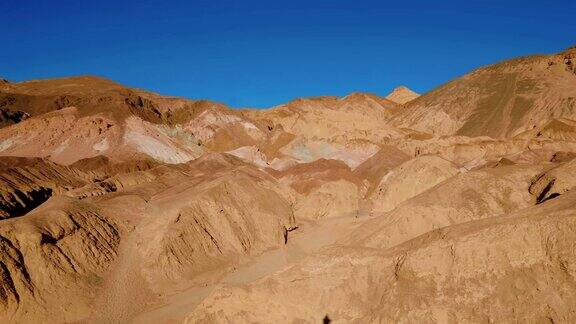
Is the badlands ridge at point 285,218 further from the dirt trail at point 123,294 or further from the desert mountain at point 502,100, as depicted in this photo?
the desert mountain at point 502,100

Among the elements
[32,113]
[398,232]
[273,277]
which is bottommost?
[273,277]

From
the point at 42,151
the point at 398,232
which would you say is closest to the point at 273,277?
the point at 398,232

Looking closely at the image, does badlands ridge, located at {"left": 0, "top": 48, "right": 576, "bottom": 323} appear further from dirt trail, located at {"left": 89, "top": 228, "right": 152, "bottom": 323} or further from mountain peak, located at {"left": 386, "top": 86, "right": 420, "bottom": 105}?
mountain peak, located at {"left": 386, "top": 86, "right": 420, "bottom": 105}

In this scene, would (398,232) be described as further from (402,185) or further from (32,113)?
(32,113)

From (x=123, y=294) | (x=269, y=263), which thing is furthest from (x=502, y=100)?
(x=123, y=294)

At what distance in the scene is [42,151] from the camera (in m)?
76.2

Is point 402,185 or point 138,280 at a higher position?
point 402,185

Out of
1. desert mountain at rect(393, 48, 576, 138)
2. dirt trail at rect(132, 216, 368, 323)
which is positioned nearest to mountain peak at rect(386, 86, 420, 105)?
desert mountain at rect(393, 48, 576, 138)

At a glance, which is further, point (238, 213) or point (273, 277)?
point (238, 213)

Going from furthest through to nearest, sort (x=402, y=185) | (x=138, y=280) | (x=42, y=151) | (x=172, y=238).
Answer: (x=42, y=151)
(x=402, y=185)
(x=172, y=238)
(x=138, y=280)

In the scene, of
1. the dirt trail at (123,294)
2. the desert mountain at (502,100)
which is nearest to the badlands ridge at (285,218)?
the dirt trail at (123,294)

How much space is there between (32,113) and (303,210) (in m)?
63.3

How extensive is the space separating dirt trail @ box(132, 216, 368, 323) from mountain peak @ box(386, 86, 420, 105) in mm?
107995

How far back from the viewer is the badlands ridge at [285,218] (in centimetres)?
1997
